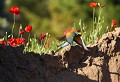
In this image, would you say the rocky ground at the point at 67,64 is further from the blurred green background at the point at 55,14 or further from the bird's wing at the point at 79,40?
the blurred green background at the point at 55,14

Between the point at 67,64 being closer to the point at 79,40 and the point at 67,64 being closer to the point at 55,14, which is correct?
the point at 79,40

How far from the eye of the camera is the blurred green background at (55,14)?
62.5 feet

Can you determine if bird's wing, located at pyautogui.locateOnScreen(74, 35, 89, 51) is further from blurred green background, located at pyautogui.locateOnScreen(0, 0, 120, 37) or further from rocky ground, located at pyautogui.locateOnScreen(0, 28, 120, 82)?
blurred green background, located at pyautogui.locateOnScreen(0, 0, 120, 37)

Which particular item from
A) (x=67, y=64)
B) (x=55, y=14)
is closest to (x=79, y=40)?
(x=67, y=64)

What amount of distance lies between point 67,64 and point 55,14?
18.6 meters

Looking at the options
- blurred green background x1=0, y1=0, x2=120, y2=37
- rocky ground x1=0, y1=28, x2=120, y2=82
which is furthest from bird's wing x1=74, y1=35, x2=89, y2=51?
blurred green background x1=0, y1=0, x2=120, y2=37

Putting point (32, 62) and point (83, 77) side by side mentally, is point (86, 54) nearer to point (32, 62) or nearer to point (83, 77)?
point (83, 77)

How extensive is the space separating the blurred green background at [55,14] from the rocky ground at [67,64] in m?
8.66

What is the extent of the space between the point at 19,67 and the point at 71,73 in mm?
600

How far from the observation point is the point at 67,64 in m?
6.30

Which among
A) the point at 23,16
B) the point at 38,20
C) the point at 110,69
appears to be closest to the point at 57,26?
the point at 38,20

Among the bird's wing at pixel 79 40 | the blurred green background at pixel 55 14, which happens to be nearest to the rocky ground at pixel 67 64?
the bird's wing at pixel 79 40

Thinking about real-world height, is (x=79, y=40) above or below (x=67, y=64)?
above

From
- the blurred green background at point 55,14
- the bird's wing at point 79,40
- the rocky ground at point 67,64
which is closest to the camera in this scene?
the rocky ground at point 67,64
